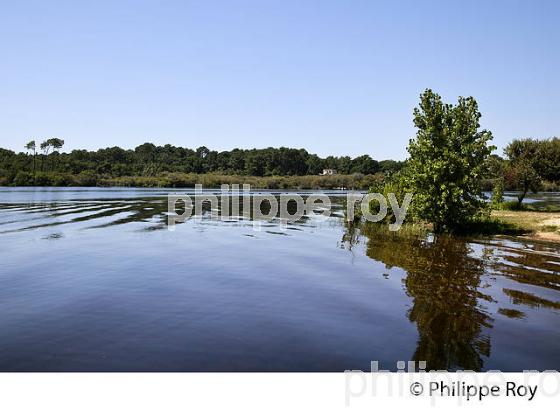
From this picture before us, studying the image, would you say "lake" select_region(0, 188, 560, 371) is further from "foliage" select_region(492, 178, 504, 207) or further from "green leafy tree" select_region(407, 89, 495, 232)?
"foliage" select_region(492, 178, 504, 207)

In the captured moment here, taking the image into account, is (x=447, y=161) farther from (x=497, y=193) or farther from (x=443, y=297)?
(x=443, y=297)

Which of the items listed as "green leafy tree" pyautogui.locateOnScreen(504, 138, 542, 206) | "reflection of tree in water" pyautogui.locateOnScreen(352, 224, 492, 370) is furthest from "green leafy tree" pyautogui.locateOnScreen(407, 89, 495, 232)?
"green leafy tree" pyautogui.locateOnScreen(504, 138, 542, 206)

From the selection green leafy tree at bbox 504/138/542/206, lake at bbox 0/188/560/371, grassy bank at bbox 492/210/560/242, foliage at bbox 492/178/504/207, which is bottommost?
lake at bbox 0/188/560/371

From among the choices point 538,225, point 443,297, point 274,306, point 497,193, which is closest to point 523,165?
point 497,193

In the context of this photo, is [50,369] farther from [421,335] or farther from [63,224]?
[63,224]

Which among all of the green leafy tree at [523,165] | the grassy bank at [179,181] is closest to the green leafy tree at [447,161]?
the green leafy tree at [523,165]

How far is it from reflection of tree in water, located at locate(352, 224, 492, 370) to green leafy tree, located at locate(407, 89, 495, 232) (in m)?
3.42

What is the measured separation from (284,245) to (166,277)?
10619mm

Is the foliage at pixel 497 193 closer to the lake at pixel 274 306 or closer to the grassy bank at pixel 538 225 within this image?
the grassy bank at pixel 538 225

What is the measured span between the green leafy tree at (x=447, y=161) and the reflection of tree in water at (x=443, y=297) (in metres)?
3.42

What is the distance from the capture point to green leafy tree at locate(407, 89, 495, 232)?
30.5 m

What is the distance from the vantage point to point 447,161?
30.2 m
